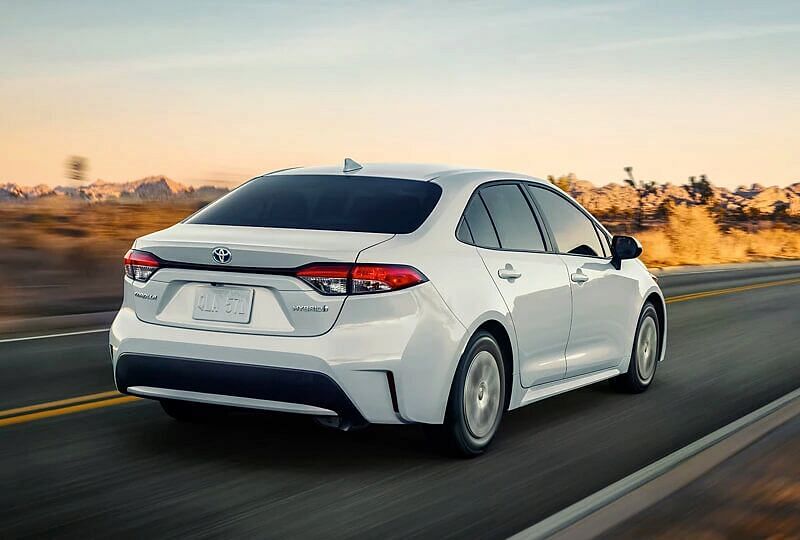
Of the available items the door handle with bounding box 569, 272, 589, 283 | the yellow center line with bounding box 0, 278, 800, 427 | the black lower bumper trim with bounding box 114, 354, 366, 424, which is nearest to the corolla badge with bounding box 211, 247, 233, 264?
the black lower bumper trim with bounding box 114, 354, 366, 424

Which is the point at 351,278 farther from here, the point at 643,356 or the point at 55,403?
the point at 643,356

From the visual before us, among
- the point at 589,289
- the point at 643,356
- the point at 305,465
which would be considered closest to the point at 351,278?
the point at 305,465

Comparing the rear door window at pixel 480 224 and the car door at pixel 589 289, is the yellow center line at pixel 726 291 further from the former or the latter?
the rear door window at pixel 480 224

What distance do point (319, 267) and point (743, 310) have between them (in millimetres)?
12690

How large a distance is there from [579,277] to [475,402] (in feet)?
5.55

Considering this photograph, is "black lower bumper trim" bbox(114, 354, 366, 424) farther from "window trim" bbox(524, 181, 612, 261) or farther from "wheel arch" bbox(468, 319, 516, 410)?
"window trim" bbox(524, 181, 612, 261)

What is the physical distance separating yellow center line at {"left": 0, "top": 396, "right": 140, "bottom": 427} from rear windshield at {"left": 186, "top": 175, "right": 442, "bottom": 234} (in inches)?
70.1

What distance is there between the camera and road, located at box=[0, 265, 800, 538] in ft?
17.8

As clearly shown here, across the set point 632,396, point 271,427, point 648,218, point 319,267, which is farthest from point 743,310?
point 648,218

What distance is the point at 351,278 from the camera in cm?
602

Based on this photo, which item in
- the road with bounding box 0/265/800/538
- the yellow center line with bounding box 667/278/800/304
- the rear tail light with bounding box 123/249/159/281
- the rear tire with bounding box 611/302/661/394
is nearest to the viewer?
the road with bounding box 0/265/800/538

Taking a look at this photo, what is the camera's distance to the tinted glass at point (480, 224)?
22.9 feet

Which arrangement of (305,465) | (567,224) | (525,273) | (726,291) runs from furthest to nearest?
(726,291) → (567,224) → (525,273) → (305,465)

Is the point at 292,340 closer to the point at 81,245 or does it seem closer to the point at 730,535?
the point at 730,535
